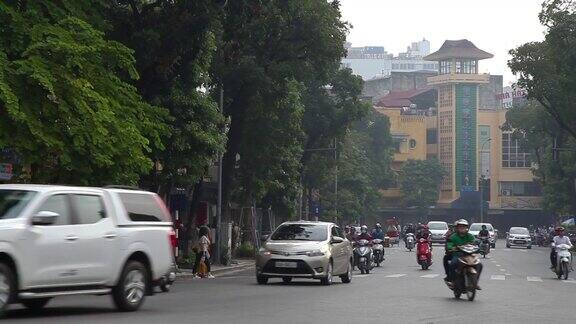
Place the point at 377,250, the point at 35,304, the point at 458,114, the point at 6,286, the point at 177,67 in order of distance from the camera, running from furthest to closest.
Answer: the point at 458,114
the point at 377,250
the point at 177,67
the point at 35,304
the point at 6,286

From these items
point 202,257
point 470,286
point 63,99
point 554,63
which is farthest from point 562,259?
point 554,63

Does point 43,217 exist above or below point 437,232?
above

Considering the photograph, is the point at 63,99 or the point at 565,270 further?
the point at 565,270

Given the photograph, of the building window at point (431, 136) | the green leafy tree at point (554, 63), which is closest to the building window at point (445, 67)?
the building window at point (431, 136)

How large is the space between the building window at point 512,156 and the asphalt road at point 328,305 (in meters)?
105

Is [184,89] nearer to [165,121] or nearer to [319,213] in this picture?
[165,121]

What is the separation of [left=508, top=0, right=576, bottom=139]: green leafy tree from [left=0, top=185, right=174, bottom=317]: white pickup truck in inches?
1677

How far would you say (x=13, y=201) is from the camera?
15203 mm

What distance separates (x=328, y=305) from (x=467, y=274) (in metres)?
3.92

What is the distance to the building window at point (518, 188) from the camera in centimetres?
13325

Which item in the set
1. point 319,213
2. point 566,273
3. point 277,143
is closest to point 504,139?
point 319,213

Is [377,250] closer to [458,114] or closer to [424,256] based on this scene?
[424,256]

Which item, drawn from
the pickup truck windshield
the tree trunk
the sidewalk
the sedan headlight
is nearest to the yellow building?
the sidewalk

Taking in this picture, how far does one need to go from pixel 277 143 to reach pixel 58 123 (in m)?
24.5
